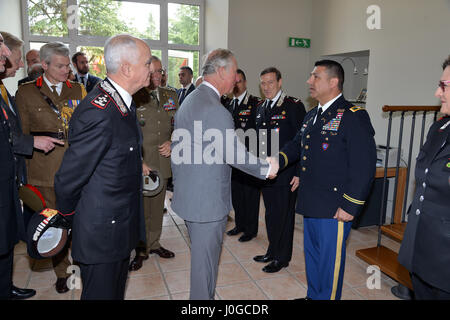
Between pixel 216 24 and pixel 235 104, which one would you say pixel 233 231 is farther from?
pixel 216 24

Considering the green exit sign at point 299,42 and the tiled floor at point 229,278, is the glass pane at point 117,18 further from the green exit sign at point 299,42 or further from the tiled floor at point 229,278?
the tiled floor at point 229,278

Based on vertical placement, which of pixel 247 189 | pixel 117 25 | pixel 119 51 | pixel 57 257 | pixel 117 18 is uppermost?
pixel 117 18

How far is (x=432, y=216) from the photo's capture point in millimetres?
1545

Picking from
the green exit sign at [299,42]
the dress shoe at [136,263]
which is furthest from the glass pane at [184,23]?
the dress shoe at [136,263]

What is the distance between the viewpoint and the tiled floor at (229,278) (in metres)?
2.71

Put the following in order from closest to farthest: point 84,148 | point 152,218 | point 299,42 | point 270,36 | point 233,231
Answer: point 84,148, point 152,218, point 233,231, point 270,36, point 299,42

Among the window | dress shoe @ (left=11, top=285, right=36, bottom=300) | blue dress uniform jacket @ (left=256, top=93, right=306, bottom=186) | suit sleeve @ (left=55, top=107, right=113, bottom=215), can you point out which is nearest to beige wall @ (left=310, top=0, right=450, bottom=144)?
blue dress uniform jacket @ (left=256, top=93, right=306, bottom=186)

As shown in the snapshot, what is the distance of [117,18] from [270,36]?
3399mm

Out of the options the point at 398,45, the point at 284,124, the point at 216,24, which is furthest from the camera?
the point at 216,24

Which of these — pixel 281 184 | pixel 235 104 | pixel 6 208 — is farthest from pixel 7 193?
pixel 235 104

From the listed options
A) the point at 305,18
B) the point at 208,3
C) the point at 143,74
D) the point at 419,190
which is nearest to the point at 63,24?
the point at 208,3

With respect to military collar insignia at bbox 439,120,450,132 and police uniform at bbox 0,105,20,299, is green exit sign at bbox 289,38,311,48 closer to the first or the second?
military collar insignia at bbox 439,120,450,132
